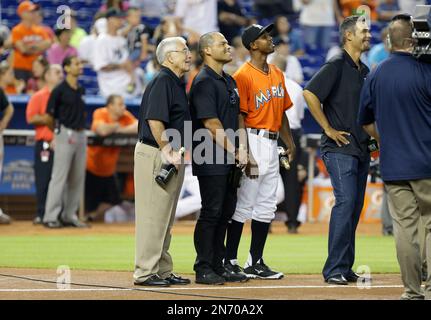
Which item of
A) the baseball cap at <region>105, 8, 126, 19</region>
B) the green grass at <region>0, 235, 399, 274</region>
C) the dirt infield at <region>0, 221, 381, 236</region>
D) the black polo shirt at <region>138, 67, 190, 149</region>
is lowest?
the dirt infield at <region>0, 221, 381, 236</region>

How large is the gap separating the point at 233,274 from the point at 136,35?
11693 mm

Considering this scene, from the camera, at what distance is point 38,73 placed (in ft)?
61.8

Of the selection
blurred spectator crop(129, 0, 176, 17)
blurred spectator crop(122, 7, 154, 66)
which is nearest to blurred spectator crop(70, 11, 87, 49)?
blurred spectator crop(122, 7, 154, 66)

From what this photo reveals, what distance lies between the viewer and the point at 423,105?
8.02m

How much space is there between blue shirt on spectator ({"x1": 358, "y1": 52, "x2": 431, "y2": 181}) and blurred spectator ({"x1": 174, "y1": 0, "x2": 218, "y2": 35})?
13557 mm

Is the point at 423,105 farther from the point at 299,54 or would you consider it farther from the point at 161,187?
the point at 299,54

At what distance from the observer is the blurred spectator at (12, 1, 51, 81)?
19719 mm

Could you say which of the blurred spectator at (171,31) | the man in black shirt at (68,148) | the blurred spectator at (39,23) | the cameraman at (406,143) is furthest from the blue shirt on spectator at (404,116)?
the blurred spectator at (39,23)

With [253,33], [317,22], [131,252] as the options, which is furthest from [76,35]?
[253,33]

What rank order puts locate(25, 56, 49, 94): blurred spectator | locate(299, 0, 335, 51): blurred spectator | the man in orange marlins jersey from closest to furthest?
the man in orange marlins jersey
locate(25, 56, 49, 94): blurred spectator
locate(299, 0, 335, 51): blurred spectator

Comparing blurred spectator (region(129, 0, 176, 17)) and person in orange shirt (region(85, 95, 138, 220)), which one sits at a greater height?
blurred spectator (region(129, 0, 176, 17))

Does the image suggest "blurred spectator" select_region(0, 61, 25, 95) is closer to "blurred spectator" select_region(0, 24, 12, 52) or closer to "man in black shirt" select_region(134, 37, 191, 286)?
"blurred spectator" select_region(0, 24, 12, 52)

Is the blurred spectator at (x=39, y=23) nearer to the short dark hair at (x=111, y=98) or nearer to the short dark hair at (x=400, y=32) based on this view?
the short dark hair at (x=111, y=98)

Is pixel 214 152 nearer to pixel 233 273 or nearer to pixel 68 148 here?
pixel 233 273
